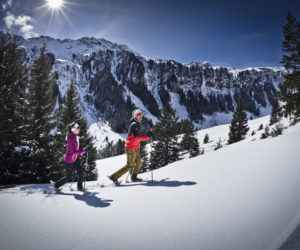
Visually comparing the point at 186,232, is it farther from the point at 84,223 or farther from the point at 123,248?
the point at 84,223

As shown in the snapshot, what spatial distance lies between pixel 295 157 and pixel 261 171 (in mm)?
1408

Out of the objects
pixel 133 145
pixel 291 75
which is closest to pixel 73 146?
pixel 133 145

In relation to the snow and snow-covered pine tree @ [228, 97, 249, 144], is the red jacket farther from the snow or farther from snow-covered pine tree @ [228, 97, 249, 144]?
the snow

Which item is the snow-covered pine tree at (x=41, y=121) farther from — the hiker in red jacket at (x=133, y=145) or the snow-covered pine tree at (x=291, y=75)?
the snow-covered pine tree at (x=291, y=75)

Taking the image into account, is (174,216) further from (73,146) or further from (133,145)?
(73,146)

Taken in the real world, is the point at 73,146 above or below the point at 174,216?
above

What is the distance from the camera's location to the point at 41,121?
38.8 ft

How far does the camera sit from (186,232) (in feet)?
6.68

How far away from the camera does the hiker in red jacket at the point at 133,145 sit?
5.01 meters

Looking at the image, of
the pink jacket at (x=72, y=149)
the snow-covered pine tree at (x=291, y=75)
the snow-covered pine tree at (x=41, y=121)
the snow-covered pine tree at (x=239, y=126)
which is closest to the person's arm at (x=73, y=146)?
the pink jacket at (x=72, y=149)

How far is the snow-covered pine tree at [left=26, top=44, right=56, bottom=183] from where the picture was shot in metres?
10.8

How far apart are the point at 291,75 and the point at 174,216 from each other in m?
20.3

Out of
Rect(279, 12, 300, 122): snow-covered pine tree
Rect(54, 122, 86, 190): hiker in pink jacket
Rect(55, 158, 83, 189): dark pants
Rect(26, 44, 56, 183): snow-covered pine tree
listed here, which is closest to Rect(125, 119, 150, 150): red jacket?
Rect(54, 122, 86, 190): hiker in pink jacket

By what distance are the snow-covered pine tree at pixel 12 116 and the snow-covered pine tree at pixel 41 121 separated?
69 cm
